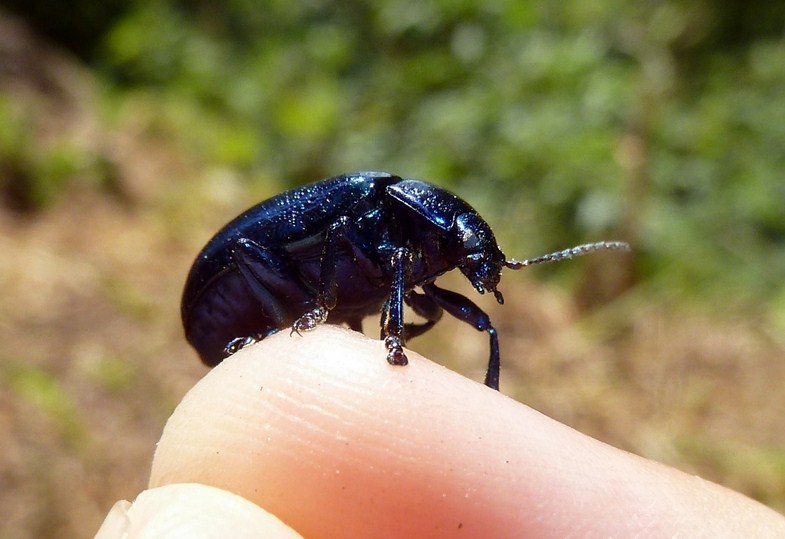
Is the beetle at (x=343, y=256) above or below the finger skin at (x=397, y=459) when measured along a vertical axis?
Answer: above

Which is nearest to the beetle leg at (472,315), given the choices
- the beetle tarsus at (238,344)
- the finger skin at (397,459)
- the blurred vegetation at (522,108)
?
the finger skin at (397,459)

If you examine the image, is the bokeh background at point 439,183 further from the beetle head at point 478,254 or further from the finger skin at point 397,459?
the finger skin at point 397,459

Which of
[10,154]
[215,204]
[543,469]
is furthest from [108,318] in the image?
[543,469]

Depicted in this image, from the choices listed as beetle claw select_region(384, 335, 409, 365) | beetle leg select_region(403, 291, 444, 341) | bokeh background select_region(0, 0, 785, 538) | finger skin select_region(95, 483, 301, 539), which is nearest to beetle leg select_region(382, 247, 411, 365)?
beetle claw select_region(384, 335, 409, 365)

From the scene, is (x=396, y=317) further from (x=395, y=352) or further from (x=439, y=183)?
(x=439, y=183)

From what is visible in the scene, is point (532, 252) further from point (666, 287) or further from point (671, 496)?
point (671, 496)

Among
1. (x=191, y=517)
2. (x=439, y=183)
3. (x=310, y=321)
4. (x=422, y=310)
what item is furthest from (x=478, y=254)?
(x=439, y=183)
